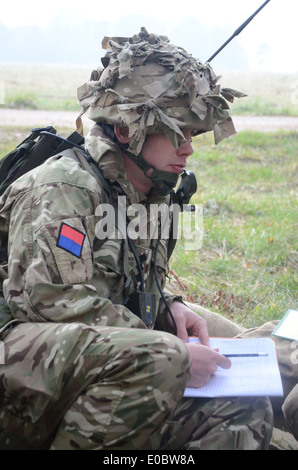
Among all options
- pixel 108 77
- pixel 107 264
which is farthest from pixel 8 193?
pixel 108 77

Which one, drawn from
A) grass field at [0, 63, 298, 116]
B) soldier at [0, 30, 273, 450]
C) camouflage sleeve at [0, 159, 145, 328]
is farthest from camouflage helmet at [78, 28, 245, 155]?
grass field at [0, 63, 298, 116]

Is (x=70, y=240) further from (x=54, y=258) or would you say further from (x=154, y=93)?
(x=154, y=93)

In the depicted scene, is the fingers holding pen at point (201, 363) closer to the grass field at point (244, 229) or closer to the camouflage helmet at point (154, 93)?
the camouflage helmet at point (154, 93)

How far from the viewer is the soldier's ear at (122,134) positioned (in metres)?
2.69

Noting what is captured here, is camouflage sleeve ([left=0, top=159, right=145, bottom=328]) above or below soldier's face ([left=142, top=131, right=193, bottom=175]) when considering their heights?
below

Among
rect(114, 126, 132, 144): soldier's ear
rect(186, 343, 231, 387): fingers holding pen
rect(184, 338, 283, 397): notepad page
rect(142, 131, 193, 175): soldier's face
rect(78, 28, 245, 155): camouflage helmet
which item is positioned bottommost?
rect(184, 338, 283, 397): notepad page

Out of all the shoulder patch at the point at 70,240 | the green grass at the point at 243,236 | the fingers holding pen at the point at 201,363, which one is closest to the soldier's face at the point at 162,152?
the shoulder patch at the point at 70,240

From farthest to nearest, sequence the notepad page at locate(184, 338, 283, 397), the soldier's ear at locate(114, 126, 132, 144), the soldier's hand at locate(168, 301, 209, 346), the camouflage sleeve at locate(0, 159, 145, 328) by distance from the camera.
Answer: the soldier's hand at locate(168, 301, 209, 346), the soldier's ear at locate(114, 126, 132, 144), the notepad page at locate(184, 338, 283, 397), the camouflage sleeve at locate(0, 159, 145, 328)

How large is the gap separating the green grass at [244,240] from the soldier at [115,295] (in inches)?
54.1

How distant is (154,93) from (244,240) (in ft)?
9.43

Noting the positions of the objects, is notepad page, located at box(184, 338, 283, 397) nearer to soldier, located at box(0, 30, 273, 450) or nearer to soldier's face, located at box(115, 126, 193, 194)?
soldier, located at box(0, 30, 273, 450)

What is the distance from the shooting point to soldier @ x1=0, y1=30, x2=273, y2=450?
78.2 inches

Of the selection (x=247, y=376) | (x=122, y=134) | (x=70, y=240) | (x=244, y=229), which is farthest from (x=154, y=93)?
(x=244, y=229)

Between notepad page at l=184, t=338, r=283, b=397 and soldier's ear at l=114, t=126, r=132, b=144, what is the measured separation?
997 millimetres
